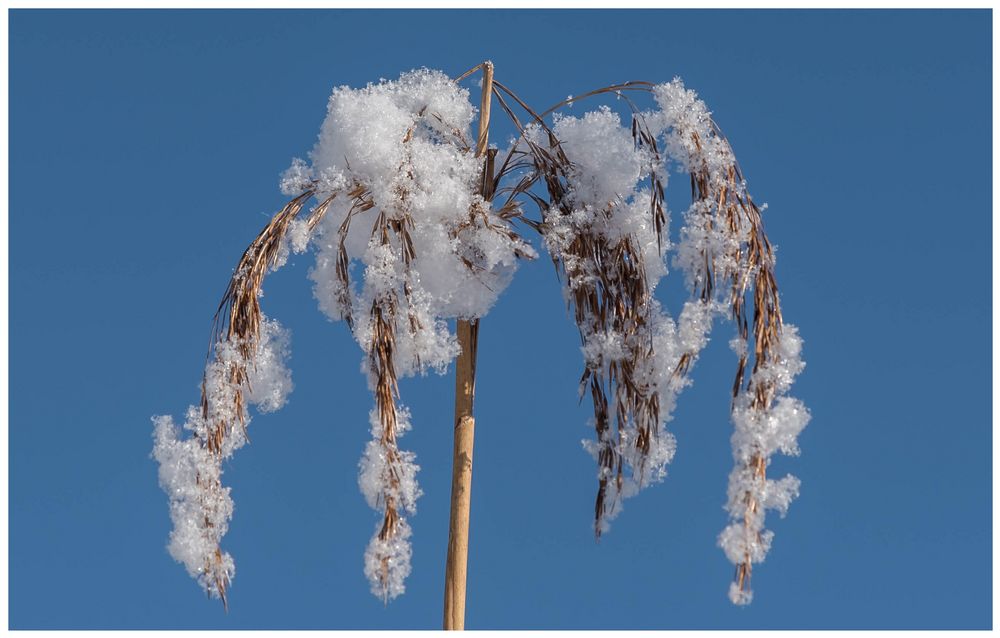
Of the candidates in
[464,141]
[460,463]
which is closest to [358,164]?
[464,141]

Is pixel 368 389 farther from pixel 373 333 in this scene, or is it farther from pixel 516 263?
pixel 516 263

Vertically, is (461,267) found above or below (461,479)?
above

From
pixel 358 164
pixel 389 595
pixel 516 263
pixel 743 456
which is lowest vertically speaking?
pixel 389 595
